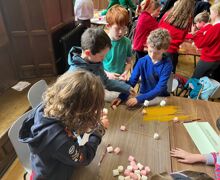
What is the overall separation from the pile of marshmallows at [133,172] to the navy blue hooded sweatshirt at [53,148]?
15cm

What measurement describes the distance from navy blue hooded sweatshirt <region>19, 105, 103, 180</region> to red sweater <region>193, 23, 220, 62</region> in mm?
2138

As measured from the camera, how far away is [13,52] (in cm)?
239

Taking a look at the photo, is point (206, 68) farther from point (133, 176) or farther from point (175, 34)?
point (133, 176)

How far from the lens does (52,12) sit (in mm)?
2414

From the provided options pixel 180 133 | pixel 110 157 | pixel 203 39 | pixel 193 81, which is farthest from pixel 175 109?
pixel 203 39

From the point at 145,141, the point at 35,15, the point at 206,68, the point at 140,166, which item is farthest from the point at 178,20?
the point at 140,166

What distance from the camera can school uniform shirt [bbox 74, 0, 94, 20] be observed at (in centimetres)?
327

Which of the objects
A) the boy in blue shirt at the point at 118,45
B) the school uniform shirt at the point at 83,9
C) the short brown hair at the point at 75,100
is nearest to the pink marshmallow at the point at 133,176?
the short brown hair at the point at 75,100

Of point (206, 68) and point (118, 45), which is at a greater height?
point (118, 45)

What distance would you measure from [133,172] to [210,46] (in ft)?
7.16

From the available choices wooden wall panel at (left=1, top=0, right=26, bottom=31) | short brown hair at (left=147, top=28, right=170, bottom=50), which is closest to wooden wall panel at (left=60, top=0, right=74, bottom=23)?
wooden wall panel at (left=1, top=0, right=26, bottom=31)

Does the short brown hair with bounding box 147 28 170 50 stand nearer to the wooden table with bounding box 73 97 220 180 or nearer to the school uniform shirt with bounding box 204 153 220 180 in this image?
the wooden table with bounding box 73 97 220 180

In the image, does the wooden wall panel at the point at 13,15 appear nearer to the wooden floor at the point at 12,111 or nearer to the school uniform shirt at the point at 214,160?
the wooden floor at the point at 12,111

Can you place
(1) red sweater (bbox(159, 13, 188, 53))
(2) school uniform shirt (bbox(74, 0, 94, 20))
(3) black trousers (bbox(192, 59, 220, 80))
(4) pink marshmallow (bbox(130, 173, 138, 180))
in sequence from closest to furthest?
(4) pink marshmallow (bbox(130, 173, 138, 180)) < (1) red sweater (bbox(159, 13, 188, 53)) < (3) black trousers (bbox(192, 59, 220, 80)) < (2) school uniform shirt (bbox(74, 0, 94, 20))
